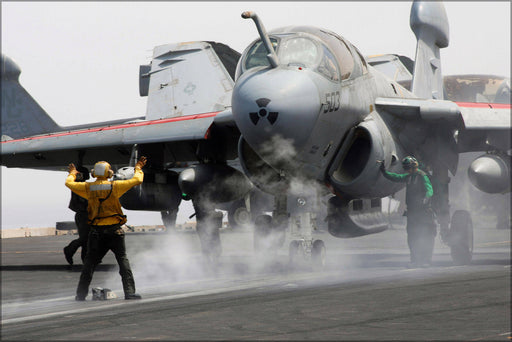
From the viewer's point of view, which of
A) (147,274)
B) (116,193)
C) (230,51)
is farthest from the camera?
(230,51)

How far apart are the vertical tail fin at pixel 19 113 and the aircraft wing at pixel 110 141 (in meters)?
15.2

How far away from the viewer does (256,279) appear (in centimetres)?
1166

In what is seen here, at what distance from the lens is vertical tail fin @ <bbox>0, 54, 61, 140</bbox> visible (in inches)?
1353

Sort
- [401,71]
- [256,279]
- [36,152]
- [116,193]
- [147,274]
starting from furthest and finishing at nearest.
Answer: [401,71] < [36,152] < [147,274] < [256,279] < [116,193]

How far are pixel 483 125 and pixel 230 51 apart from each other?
1922 centimetres

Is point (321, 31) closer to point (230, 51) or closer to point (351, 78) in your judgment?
point (351, 78)

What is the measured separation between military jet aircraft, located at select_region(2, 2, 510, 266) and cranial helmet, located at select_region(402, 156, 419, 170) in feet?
1.14

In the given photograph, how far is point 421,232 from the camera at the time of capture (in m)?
13.1

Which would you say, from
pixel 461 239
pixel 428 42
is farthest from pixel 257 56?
pixel 428 42

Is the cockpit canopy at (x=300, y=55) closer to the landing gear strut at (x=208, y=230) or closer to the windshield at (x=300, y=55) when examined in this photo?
the windshield at (x=300, y=55)

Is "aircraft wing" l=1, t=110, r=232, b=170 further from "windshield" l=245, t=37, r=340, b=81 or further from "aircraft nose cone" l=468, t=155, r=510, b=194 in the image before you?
"aircraft nose cone" l=468, t=155, r=510, b=194

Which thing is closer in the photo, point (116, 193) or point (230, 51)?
point (116, 193)

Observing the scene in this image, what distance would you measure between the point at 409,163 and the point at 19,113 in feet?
87.1

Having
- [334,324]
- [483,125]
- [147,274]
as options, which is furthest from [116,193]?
[483,125]
